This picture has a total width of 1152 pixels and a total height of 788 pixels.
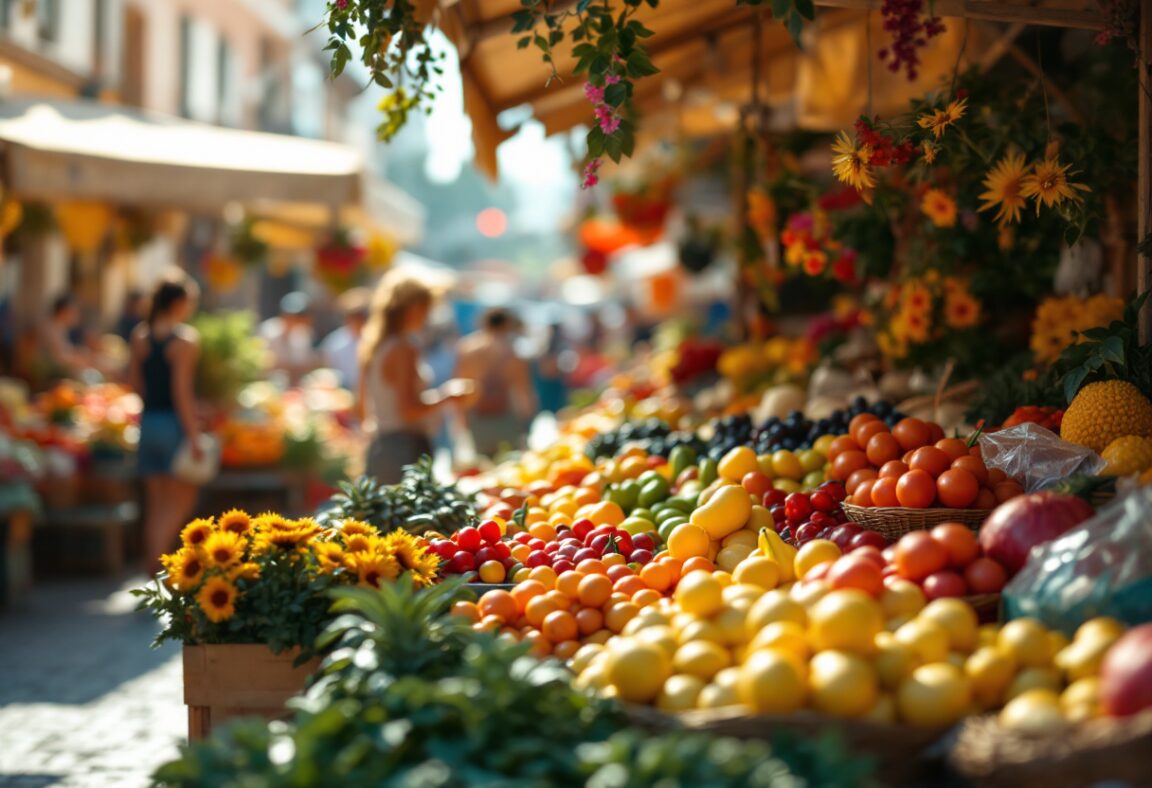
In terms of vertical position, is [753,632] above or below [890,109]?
below

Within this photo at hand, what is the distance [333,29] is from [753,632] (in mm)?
2219

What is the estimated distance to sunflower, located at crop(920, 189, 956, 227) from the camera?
4.81 meters

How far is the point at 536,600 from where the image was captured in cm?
306

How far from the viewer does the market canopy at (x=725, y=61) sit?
457 cm

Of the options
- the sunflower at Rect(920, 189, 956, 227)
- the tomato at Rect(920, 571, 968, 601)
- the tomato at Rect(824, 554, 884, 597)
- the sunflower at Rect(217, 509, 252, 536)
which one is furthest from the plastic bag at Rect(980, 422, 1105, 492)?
the sunflower at Rect(217, 509, 252, 536)

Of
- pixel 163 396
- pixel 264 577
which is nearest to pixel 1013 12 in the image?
pixel 264 577

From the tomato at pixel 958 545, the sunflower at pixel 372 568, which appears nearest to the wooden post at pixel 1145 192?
the tomato at pixel 958 545

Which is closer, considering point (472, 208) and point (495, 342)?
point (495, 342)

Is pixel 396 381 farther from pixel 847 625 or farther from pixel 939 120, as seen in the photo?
pixel 847 625

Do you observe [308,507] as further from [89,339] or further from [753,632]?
[753,632]

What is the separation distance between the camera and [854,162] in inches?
145

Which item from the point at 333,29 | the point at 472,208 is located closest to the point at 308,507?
the point at 333,29

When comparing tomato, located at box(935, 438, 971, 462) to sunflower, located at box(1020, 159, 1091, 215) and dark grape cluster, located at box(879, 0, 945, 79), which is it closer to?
sunflower, located at box(1020, 159, 1091, 215)

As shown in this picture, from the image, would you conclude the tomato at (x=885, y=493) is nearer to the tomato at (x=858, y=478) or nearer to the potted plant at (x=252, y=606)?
the tomato at (x=858, y=478)
